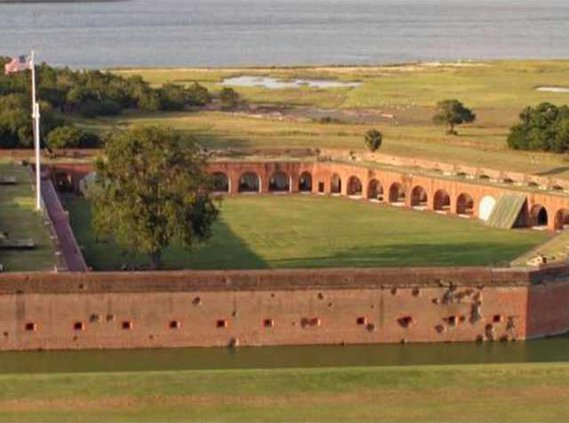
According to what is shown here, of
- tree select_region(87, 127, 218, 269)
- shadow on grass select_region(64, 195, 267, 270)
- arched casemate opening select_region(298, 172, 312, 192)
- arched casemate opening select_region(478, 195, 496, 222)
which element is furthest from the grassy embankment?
tree select_region(87, 127, 218, 269)

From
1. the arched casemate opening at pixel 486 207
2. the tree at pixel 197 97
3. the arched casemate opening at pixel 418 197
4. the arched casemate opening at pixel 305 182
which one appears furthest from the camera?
the tree at pixel 197 97

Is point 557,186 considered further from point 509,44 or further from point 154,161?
point 509,44

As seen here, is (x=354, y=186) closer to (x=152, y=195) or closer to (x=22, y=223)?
(x=22, y=223)

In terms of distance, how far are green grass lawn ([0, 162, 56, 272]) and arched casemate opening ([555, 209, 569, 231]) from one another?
1620 centimetres

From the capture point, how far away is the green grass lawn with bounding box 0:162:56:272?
3456 cm

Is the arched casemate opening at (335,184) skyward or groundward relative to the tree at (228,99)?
groundward

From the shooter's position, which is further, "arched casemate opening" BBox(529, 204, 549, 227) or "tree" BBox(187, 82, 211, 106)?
"tree" BBox(187, 82, 211, 106)

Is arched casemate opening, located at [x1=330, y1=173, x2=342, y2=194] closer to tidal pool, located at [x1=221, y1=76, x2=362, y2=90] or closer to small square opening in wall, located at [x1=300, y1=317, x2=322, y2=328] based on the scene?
small square opening in wall, located at [x1=300, y1=317, x2=322, y2=328]

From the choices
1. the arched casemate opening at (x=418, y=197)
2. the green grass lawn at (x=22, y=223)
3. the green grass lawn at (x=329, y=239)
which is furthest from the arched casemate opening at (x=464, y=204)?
the green grass lawn at (x=22, y=223)

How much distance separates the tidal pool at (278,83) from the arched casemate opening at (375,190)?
41801mm

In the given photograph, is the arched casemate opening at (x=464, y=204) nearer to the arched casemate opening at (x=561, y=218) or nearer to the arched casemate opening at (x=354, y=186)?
the arched casemate opening at (x=561, y=218)

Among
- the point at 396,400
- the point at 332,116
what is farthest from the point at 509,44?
the point at 396,400

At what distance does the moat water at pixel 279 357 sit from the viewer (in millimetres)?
31000

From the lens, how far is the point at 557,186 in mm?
49281
